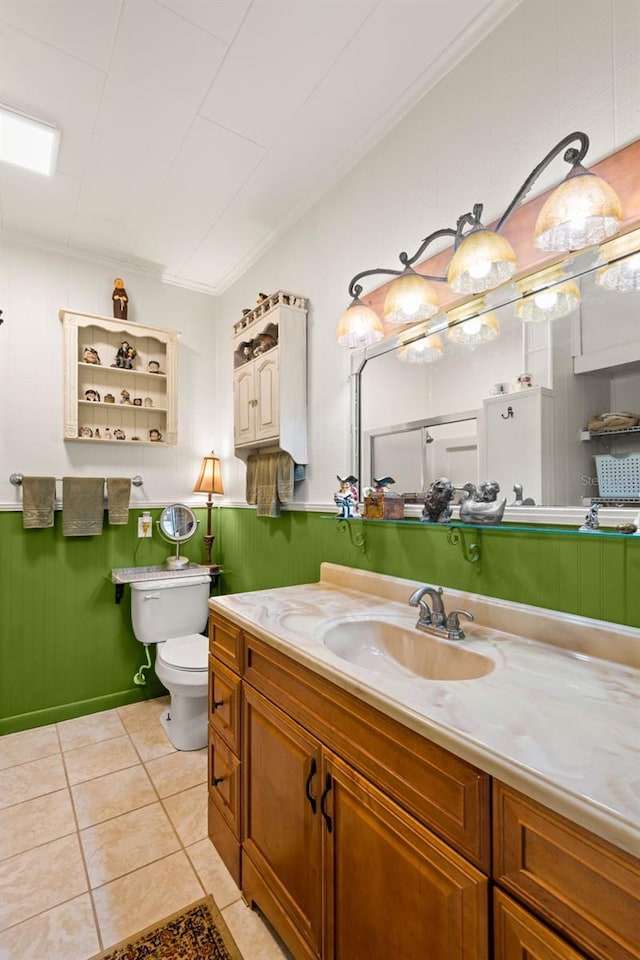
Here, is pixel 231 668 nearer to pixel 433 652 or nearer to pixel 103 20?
pixel 433 652

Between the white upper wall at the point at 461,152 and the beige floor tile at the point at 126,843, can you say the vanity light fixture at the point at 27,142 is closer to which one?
the white upper wall at the point at 461,152

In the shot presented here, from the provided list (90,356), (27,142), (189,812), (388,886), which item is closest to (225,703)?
(189,812)

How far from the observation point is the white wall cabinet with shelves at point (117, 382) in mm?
2477

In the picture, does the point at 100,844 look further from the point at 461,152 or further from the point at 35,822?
the point at 461,152

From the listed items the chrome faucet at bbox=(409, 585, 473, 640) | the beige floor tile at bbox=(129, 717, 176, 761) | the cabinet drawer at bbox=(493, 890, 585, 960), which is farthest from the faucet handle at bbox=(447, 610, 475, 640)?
the beige floor tile at bbox=(129, 717, 176, 761)

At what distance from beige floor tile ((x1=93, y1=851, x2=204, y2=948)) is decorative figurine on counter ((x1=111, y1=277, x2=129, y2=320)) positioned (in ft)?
8.52

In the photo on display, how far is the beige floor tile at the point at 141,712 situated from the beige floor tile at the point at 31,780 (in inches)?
15.1

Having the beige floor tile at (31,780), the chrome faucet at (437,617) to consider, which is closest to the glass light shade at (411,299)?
the chrome faucet at (437,617)

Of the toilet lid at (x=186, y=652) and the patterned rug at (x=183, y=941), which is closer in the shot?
the patterned rug at (x=183, y=941)

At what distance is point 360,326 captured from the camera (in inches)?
66.1

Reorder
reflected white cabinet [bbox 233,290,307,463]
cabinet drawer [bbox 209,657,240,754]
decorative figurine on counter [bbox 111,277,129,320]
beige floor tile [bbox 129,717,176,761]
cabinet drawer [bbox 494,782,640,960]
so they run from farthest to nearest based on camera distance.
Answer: decorative figurine on counter [bbox 111,277,129,320] < beige floor tile [bbox 129,717,176,761] < reflected white cabinet [bbox 233,290,307,463] < cabinet drawer [bbox 209,657,240,754] < cabinet drawer [bbox 494,782,640,960]

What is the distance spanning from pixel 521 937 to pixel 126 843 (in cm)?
158

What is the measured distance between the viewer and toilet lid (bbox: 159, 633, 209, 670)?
7.14ft

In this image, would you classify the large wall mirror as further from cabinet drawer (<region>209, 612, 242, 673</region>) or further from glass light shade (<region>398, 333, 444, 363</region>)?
cabinet drawer (<region>209, 612, 242, 673</region>)
